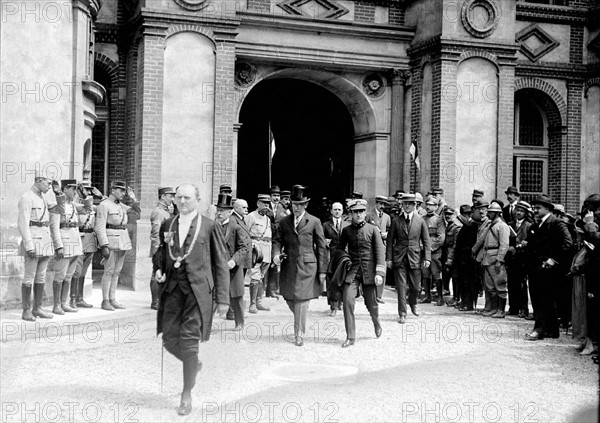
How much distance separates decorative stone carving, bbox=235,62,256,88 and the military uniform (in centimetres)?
739

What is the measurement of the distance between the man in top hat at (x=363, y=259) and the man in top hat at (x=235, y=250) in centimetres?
140

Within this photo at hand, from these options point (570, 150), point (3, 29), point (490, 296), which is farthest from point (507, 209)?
point (3, 29)

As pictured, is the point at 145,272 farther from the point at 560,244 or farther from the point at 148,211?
the point at 560,244

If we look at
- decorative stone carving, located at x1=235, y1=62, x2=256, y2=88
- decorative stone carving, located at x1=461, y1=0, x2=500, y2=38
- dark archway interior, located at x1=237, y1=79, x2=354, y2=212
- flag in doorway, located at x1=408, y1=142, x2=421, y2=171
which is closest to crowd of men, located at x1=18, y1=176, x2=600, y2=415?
flag in doorway, located at x1=408, y1=142, x2=421, y2=171

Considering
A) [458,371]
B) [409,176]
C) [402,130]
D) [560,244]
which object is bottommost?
[458,371]

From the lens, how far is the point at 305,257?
31.1ft

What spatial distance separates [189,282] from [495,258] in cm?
684

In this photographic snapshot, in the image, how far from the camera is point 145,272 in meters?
14.0

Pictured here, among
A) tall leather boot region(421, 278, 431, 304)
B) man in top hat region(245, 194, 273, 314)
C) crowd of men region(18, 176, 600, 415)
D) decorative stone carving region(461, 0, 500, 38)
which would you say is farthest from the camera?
decorative stone carving region(461, 0, 500, 38)

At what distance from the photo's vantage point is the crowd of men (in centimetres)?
653

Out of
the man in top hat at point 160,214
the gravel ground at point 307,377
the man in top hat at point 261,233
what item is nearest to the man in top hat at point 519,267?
the gravel ground at point 307,377

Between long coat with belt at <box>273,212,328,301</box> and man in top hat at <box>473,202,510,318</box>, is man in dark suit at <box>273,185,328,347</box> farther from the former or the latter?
man in top hat at <box>473,202,510,318</box>

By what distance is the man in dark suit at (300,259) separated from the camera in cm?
927

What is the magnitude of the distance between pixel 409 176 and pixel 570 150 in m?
4.62
